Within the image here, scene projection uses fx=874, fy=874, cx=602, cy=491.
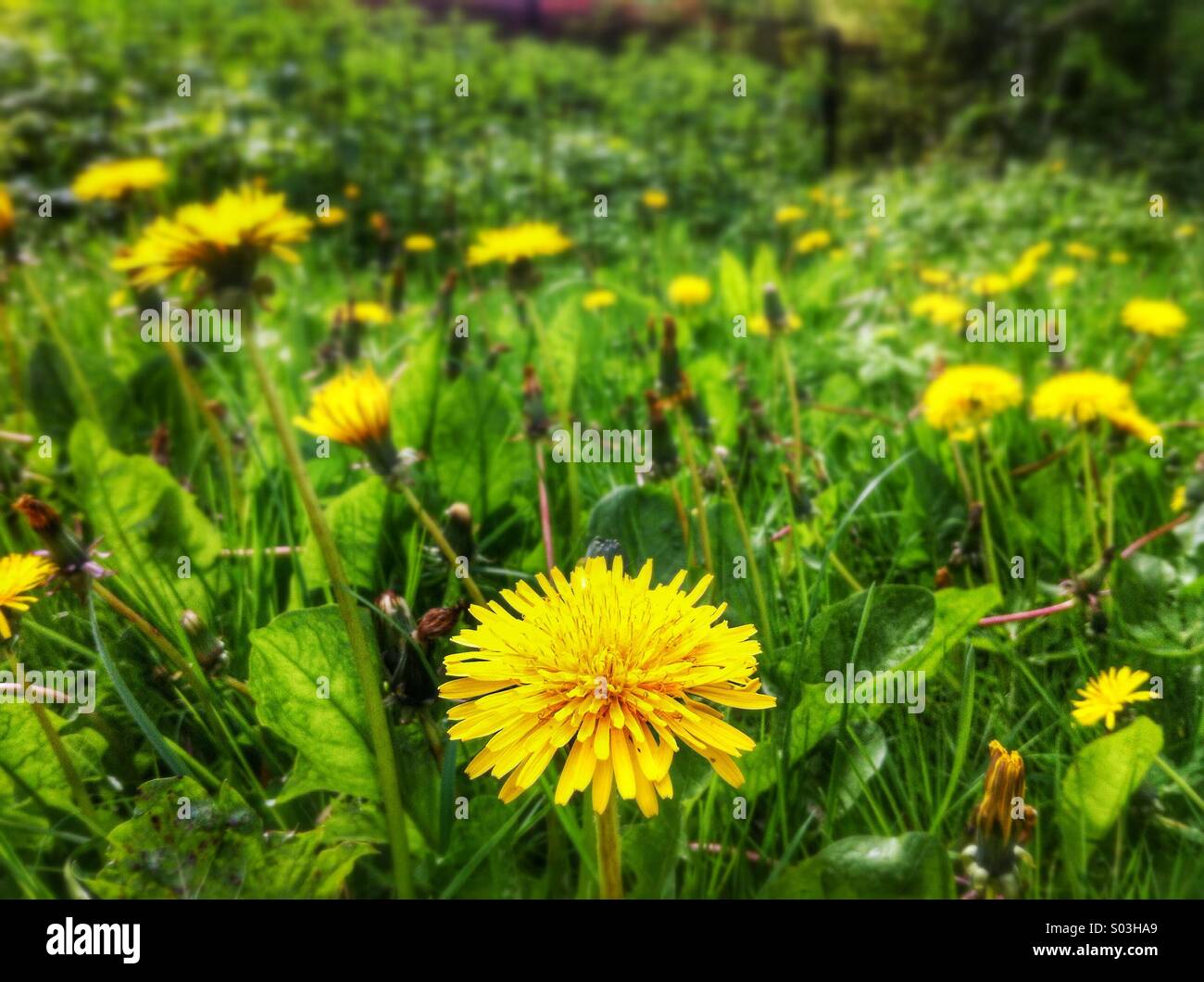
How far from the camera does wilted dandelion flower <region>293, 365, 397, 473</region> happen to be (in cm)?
88

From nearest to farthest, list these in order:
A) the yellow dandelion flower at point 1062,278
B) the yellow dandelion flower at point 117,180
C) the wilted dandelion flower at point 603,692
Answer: the wilted dandelion flower at point 603,692 < the yellow dandelion flower at point 117,180 < the yellow dandelion flower at point 1062,278

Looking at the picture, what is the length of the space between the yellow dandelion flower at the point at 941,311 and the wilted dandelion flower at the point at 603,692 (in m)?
1.44

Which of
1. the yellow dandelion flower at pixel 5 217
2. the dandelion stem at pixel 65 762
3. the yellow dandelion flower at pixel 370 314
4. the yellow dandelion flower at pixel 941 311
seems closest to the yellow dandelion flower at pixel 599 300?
the yellow dandelion flower at pixel 370 314

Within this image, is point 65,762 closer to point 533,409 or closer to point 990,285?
point 533,409

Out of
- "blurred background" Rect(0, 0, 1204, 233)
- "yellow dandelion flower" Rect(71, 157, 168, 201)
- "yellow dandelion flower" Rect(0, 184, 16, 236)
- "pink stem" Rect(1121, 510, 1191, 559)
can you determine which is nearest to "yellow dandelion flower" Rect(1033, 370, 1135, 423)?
"pink stem" Rect(1121, 510, 1191, 559)

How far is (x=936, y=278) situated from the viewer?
86.7 inches

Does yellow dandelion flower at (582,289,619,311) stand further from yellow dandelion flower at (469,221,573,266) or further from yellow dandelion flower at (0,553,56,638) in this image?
yellow dandelion flower at (0,553,56,638)

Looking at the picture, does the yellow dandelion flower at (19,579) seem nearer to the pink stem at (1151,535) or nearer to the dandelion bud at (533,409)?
the dandelion bud at (533,409)

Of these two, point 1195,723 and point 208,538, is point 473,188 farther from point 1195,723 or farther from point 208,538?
point 1195,723

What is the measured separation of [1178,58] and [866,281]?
12.1 ft

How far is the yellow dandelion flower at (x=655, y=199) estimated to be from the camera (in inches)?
107

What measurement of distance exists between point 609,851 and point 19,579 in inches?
21.4

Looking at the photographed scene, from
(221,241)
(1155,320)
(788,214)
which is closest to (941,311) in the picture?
(1155,320)
